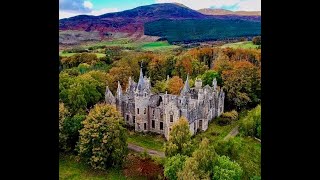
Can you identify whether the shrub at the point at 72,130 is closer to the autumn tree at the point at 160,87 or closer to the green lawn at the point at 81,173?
the green lawn at the point at 81,173

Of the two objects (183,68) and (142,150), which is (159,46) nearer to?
(183,68)

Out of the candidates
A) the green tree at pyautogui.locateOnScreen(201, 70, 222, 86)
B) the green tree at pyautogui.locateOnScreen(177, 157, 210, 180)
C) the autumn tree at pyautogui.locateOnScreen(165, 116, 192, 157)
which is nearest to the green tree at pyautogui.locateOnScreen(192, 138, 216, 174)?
the green tree at pyautogui.locateOnScreen(177, 157, 210, 180)

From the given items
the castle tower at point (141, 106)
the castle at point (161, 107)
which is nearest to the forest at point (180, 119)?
the castle at point (161, 107)

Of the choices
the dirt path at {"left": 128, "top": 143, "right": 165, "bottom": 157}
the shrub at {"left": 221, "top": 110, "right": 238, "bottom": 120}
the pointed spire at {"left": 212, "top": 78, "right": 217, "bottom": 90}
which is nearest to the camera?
the dirt path at {"left": 128, "top": 143, "right": 165, "bottom": 157}

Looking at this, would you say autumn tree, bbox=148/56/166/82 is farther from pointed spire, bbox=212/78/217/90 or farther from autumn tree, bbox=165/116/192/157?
autumn tree, bbox=165/116/192/157

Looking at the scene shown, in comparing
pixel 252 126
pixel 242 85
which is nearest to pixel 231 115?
pixel 252 126
